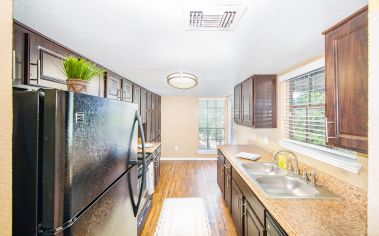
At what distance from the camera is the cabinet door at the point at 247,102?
9.84 ft

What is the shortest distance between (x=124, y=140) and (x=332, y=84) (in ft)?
4.34

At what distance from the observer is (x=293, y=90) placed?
100 inches

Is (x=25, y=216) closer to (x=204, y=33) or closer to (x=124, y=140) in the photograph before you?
(x=124, y=140)

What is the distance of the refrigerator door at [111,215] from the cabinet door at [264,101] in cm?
217

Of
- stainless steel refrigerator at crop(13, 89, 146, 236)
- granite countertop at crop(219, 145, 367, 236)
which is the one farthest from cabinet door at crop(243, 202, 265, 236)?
stainless steel refrigerator at crop(13, 89, 146, 236)

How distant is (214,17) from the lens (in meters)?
1.18

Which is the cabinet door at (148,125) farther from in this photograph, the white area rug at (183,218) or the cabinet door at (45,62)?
the cabinet door at (45,62)

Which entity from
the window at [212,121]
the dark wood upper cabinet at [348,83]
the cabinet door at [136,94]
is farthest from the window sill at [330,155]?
the window at [212,121]

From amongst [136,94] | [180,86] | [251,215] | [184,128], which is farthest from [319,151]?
[184,128]

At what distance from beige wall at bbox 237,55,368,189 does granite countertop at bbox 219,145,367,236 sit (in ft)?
0.23

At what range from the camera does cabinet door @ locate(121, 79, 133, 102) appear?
2.87 meters

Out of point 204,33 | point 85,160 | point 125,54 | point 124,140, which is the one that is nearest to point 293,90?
point 204,33
